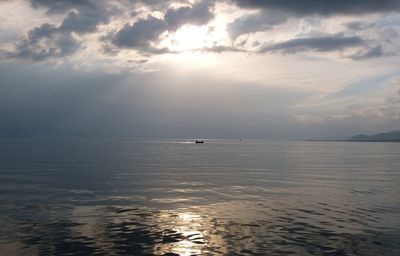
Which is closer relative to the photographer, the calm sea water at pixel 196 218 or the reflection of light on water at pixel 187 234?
the reflection of light on water at pixel 187 234

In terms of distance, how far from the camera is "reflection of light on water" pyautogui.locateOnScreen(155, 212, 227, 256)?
23.5 metres

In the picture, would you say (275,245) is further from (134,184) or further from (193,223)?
(134,184)

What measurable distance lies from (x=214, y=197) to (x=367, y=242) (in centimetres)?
2064

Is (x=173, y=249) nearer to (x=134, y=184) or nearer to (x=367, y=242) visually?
(x=367, y=242)

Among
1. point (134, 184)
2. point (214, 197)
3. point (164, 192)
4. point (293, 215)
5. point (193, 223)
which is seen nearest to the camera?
point (193, 223)

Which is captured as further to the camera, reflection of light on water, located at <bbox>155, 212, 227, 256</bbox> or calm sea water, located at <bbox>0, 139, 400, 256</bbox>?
calm sea water, located at <bbox>0, 139, 400, 256</bbox>

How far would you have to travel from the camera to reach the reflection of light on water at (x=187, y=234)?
77.2ft

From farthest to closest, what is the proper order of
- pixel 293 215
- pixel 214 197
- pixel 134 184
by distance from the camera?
pixel 134 184
pixel 214 197
pixel 293 215

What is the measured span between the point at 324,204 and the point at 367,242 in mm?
15092

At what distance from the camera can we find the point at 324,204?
40.8 m

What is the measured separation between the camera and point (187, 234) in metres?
27.2

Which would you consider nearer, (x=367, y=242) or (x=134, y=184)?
(x=367, y=242)

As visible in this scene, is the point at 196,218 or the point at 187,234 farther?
the point at 196,218

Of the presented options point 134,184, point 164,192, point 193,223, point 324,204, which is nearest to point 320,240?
point 193,223
